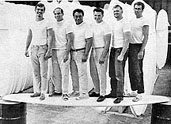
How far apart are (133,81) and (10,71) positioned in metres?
2.24

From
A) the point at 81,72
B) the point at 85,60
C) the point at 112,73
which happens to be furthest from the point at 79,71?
the point at 112,73

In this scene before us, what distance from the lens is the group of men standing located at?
2.70 metres

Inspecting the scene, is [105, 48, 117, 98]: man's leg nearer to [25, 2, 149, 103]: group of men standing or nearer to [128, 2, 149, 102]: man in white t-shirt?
[25, 2, 149, 103]: group of men standing

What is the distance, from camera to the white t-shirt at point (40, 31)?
2730mm

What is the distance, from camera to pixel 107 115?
13.3ft

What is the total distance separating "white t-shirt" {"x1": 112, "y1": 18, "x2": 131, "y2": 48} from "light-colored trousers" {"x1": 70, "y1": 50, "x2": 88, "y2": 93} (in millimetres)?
333

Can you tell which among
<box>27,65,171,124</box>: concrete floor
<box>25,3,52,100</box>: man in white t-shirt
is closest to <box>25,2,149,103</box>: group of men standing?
<box>25,3,52,100</box>: man in white t-shirt

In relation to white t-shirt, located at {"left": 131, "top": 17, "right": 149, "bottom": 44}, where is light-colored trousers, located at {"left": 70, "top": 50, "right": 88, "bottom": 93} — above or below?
below

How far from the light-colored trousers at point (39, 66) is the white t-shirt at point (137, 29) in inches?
A: 32.3

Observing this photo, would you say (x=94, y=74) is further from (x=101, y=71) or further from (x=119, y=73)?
(x=119, y=73)

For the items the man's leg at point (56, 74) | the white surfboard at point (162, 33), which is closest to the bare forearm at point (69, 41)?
the man's leg at point (56, 74)

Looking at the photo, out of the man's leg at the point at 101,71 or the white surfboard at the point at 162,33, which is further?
the white surfboard at the point at 162,33

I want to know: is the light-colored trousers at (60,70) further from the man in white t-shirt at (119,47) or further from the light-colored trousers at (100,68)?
the man in white t-shirt at (119,47)

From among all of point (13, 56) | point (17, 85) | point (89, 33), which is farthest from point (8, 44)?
point (89, 33)
